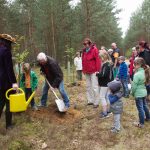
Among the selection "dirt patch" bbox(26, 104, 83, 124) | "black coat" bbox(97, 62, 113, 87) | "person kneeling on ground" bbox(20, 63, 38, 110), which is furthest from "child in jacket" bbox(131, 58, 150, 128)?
"person kneeling on ground" bbox(20, 63, 38, 110)

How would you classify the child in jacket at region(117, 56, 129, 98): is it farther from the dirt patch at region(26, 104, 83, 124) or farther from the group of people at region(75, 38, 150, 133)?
the dirt patch at region(26, 104, 83, 124)

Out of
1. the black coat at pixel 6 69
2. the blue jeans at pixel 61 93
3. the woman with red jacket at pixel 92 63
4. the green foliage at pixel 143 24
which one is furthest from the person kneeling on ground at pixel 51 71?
the green foliage at pixel 143 24

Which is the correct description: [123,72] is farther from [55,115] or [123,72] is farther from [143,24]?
[143,24]

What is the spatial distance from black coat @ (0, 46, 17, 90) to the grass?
115cm

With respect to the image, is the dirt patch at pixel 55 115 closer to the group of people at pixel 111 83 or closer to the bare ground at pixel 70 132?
the bare ground at pixel 70 132

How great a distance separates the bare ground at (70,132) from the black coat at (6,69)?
115 centimetres

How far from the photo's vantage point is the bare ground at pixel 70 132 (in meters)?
6.87

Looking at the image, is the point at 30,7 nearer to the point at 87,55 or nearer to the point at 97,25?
the point at 97,25

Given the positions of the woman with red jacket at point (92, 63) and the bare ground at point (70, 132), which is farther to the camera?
the woman with red jacket at point (92, 63)

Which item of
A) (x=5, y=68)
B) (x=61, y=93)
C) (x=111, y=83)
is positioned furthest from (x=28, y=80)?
(x=111, y=83)

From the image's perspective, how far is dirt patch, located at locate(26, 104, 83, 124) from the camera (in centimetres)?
819

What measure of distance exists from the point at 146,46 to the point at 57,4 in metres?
20.5

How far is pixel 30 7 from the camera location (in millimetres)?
30438

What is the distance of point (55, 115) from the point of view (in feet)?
27.7
